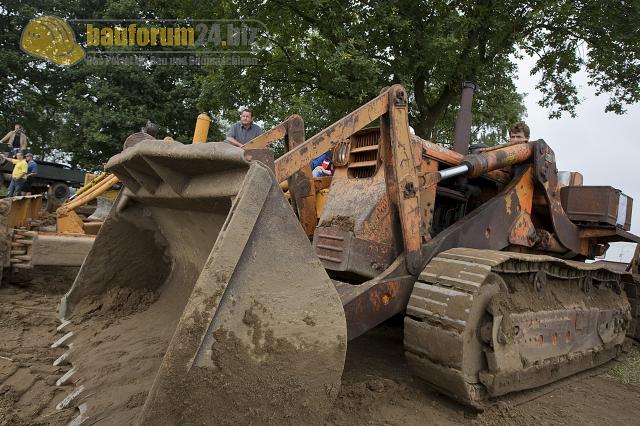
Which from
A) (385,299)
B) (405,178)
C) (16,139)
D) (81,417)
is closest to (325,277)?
(385,299)

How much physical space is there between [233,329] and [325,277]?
51 centimetres

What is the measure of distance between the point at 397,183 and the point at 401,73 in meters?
8.16

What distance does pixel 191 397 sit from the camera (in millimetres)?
1960

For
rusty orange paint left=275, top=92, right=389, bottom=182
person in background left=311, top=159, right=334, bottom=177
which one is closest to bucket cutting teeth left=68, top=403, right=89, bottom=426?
rusty orange paint left=275, top=92, right=389, bottom=182

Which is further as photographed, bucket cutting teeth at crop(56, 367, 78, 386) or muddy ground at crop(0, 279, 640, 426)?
bucket cutting teeth at crop(56, 367, 78, 386)

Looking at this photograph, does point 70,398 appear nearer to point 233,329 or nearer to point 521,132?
point 233,329

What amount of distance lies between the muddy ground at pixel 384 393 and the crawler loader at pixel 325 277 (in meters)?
0.13

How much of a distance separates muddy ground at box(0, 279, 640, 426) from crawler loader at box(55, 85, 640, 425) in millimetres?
129

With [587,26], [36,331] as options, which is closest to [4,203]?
[36,331]

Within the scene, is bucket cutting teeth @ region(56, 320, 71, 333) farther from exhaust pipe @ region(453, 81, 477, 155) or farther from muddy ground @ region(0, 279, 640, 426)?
exhaust pipe @ region(453, 81, 477, 155)

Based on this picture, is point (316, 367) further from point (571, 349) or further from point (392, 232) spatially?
point (571, 349)

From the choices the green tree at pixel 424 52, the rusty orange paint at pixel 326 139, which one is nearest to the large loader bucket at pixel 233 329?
the rusty orange paint at pixel 326 139

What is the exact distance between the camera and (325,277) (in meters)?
2.32

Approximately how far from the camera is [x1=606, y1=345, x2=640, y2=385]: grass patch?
4.44 metres
